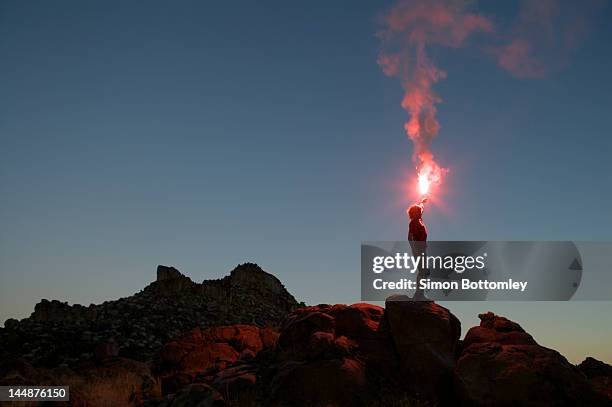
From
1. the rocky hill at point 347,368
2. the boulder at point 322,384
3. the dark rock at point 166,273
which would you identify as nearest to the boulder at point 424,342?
the rocky hill at point 347,368

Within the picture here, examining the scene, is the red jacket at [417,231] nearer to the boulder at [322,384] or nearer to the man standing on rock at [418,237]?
the man standing on rock at [418,237]

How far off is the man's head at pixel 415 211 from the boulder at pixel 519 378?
531cm

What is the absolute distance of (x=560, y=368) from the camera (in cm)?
1491

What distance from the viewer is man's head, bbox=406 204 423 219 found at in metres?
18.8

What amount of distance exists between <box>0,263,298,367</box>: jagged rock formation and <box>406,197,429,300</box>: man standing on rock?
14697 millimetres

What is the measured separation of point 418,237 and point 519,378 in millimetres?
6092

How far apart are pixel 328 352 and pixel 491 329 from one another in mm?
6842

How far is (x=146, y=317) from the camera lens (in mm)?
31781

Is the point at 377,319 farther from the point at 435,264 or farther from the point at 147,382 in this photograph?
the point at 147,382

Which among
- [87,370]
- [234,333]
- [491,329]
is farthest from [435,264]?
[87,370]

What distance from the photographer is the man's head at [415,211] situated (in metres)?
18.8

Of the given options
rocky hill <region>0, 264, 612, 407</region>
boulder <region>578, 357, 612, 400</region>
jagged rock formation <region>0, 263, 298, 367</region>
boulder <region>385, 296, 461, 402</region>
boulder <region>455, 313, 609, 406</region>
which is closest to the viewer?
boulder <region>455, 313, 609, 406</region>

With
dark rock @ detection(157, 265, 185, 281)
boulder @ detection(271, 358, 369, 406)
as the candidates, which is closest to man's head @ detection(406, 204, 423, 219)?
boulder @ detection(271, 358, 369, 406)

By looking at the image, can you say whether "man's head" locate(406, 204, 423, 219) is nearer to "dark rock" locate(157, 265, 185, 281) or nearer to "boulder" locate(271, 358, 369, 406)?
"boulder" locate(271, 358, 369, 406)
